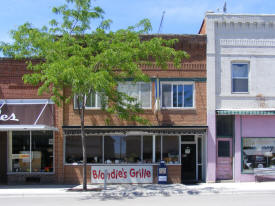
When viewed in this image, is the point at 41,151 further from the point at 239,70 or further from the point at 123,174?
the point at 239,70

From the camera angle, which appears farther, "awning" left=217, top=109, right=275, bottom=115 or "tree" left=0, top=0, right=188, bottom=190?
"awning" left=217, top=109, right=275, bottom=115

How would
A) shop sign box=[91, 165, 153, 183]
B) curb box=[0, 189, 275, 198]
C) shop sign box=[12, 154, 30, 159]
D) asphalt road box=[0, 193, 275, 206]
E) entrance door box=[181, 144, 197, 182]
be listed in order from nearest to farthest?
asphalt road box=[0, 193, 275, 206] < curb box=[0, 189, 275, 198] < shop sign box=[91, 165, 153, 183] < shop sign box=[12, 154, 30, 159] < entrance door box=[181, 144, 197, 182]

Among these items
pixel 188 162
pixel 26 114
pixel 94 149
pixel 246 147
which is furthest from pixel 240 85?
pixel 26 114

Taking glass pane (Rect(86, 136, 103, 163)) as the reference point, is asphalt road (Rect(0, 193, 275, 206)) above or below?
below

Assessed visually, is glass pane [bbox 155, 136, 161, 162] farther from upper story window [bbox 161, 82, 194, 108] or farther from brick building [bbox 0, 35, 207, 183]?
upper story window [bbox 161, 82, 194, 108]

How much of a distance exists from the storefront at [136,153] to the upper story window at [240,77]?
2.85 m

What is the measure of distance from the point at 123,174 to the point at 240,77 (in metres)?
7.60

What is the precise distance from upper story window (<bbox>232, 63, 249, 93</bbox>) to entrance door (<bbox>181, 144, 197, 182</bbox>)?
3686 mm

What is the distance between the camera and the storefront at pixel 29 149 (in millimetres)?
17656

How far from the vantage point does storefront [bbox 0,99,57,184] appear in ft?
57.9

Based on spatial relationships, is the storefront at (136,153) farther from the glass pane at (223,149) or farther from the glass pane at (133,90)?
the glass pane at (133,90)

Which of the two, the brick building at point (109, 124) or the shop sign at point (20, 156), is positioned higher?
the brick building at point (109, 124)

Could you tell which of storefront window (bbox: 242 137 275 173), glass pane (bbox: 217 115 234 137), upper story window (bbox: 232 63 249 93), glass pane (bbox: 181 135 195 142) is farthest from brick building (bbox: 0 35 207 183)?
storefront window (bbox: 242 137 275 173)

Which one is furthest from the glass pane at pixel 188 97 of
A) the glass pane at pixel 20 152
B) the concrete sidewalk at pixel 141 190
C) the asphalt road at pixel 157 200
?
the glass pane at pixel 20 152
